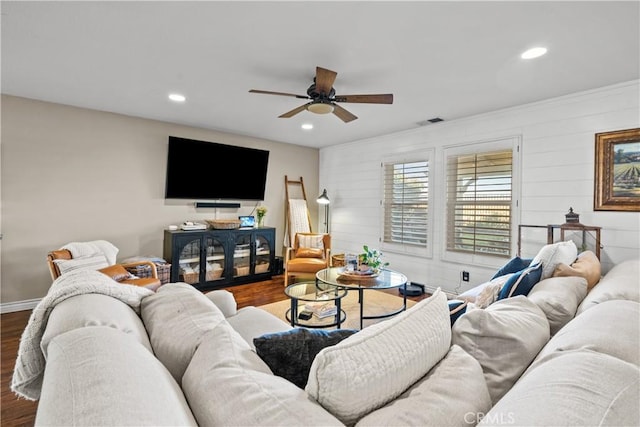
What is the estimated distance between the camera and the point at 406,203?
4.75 metres

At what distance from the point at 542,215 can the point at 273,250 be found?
378cm

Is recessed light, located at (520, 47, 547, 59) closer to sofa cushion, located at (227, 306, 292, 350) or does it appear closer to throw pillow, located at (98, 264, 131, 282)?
sofa cushion, located at (227, 306, 292, 350)

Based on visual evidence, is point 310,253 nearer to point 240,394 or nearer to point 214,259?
point 214,259

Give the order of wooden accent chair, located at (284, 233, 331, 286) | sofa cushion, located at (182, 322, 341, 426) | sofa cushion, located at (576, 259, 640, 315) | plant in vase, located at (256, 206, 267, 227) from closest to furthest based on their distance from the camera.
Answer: sofa cushion, located at (182, 322, 341, 426) → sofa cushion, located at (576, 259, 640, 315) → wooden accent chair, located at (284, 233, 331, 286) → plant in vase, located at (256, 206, 267, 227)

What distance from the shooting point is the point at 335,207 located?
589cm

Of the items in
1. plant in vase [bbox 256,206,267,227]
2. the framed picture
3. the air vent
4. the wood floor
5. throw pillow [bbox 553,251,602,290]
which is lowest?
the wood floor

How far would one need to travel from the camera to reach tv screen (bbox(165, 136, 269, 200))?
14.6 ft

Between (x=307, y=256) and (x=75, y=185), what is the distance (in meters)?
3.16

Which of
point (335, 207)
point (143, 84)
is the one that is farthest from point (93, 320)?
point (335, 207)

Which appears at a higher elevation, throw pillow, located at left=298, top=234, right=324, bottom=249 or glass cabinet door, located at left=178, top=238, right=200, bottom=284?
throw pillow, located at left=298, top=234, right=324, bottom=249

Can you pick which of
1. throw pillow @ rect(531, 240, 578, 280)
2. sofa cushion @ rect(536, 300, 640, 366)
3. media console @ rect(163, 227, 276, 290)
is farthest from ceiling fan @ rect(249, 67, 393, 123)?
media console @ rect(163, 227, 276, 290)

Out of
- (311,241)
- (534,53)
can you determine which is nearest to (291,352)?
(534,53)

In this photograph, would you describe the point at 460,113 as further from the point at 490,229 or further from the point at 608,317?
the point at 608,317

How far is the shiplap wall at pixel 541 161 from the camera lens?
291 centimetres
